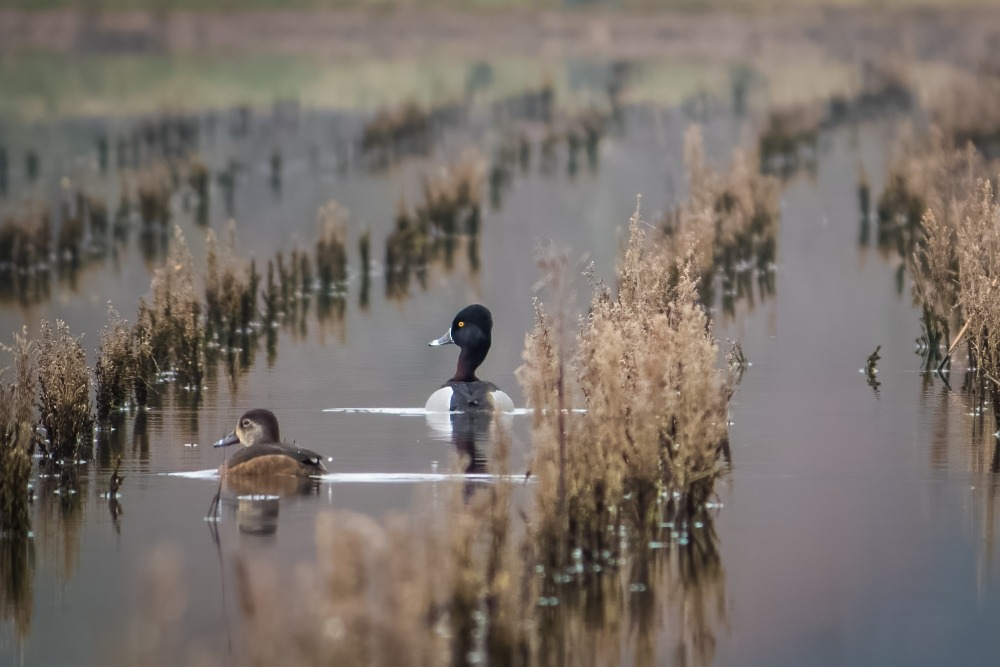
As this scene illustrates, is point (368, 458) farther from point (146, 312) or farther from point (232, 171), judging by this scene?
point (232, 171)

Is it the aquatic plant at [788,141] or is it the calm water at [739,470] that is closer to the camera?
the calm water at [739,470]

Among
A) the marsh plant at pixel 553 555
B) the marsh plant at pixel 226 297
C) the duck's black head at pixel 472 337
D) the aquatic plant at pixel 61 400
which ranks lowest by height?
the marsh plant at pixel 553 555

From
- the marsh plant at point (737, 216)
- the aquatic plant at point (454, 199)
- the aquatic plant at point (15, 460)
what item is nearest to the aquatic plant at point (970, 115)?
the marsh plant at point (737, 216)

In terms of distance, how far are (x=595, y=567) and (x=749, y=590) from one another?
63cm

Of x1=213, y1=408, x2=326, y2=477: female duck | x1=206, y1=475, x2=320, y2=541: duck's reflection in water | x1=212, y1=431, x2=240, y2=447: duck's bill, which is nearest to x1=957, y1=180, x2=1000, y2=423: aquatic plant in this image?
x1=213, y1=408, x2=326, y2=477: female duck

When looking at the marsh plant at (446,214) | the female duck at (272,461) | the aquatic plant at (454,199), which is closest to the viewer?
the female duck at (272,461)

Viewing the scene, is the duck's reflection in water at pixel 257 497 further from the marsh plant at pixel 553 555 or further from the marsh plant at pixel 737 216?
the marsh plant at pixel 737 216

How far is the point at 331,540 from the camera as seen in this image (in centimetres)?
645

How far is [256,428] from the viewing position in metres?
11.7

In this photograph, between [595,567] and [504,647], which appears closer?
[504,647]

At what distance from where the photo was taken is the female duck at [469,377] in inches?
550

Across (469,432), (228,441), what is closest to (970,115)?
(469,432)

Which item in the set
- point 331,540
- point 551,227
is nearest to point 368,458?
point 331,540

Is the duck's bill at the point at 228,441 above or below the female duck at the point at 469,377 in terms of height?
below
